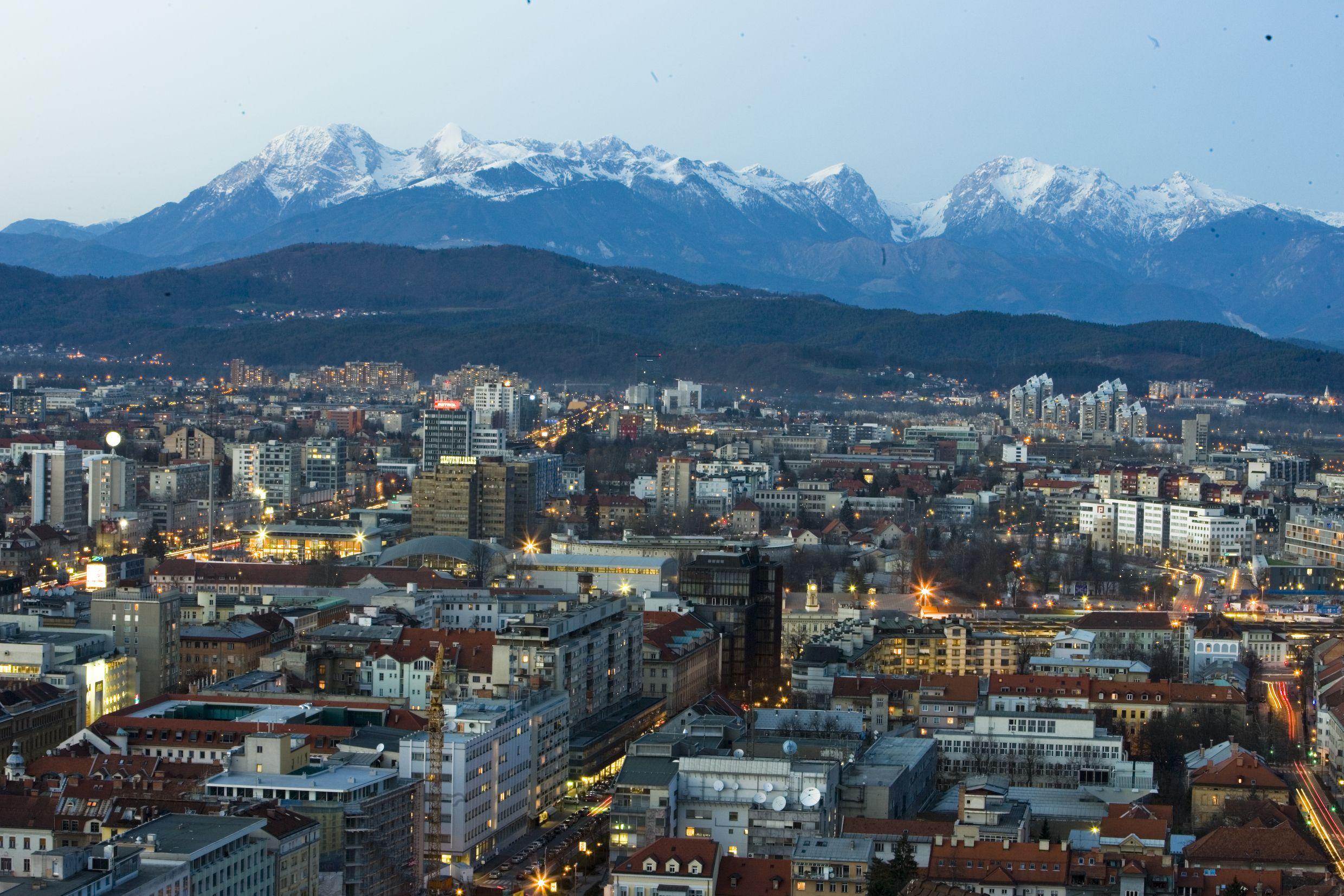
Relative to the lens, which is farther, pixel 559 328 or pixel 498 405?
pixel 559 328

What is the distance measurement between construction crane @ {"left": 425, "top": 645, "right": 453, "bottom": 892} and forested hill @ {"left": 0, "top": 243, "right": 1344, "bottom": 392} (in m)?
104

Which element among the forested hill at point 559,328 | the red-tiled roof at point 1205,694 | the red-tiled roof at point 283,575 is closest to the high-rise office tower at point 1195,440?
the forested hill at point 559,328

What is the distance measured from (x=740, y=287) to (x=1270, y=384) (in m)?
69.3

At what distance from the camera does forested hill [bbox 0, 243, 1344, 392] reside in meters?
137

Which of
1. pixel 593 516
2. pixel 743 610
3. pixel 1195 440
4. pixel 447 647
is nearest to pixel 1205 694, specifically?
pixel 743 610

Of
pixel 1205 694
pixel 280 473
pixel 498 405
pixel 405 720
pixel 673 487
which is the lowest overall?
pixel 1205 694

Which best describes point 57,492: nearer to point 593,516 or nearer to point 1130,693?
point 593,516

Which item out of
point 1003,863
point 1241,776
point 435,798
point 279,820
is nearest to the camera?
point 279,820

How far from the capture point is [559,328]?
469 ft

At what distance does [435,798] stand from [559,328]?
385 feet

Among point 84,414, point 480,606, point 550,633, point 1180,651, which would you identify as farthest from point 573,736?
point 84,414

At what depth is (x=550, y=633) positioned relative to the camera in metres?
32.5

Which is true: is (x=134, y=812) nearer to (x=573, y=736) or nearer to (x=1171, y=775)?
(x=573, y=736)

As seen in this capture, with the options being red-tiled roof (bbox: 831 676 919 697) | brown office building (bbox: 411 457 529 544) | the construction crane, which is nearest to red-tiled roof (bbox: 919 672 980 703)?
red-tiled roof (bbox: 831 676 919 697)
